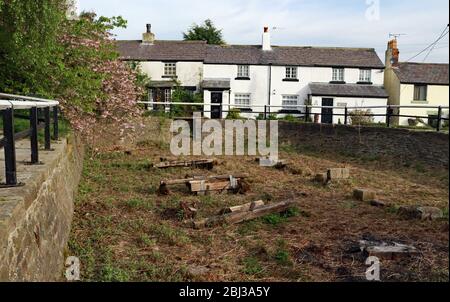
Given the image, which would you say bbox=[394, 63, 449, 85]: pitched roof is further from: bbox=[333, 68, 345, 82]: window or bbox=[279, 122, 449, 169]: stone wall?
bbox=[279, 122, 449, 169]: stone wall

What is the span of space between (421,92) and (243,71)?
12080 millimetres

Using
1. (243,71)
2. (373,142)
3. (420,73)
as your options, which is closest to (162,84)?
(243,71)

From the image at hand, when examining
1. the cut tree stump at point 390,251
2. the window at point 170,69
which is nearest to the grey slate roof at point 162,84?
the window at point 170,69

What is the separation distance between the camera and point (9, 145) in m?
4.23

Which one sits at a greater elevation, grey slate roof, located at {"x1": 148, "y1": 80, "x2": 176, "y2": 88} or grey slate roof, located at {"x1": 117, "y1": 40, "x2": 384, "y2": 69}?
grey slate roof, located at {"x1": 117, "y1": 40, "x2": 384, "y2": 69}

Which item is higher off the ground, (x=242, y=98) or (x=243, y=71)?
(x=243, y=71)

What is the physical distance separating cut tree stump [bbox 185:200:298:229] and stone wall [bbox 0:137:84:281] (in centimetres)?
198

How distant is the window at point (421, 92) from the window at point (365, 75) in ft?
10.6

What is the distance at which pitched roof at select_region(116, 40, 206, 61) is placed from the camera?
99.9 feet

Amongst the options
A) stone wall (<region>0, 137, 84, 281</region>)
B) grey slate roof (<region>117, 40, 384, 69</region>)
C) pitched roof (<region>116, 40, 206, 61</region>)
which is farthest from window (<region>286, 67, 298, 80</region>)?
stone wall (<region>0, 137, 84, 281</region>)

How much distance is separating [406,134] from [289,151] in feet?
13.8

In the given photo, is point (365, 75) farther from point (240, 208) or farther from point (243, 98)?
point (240, 208)
